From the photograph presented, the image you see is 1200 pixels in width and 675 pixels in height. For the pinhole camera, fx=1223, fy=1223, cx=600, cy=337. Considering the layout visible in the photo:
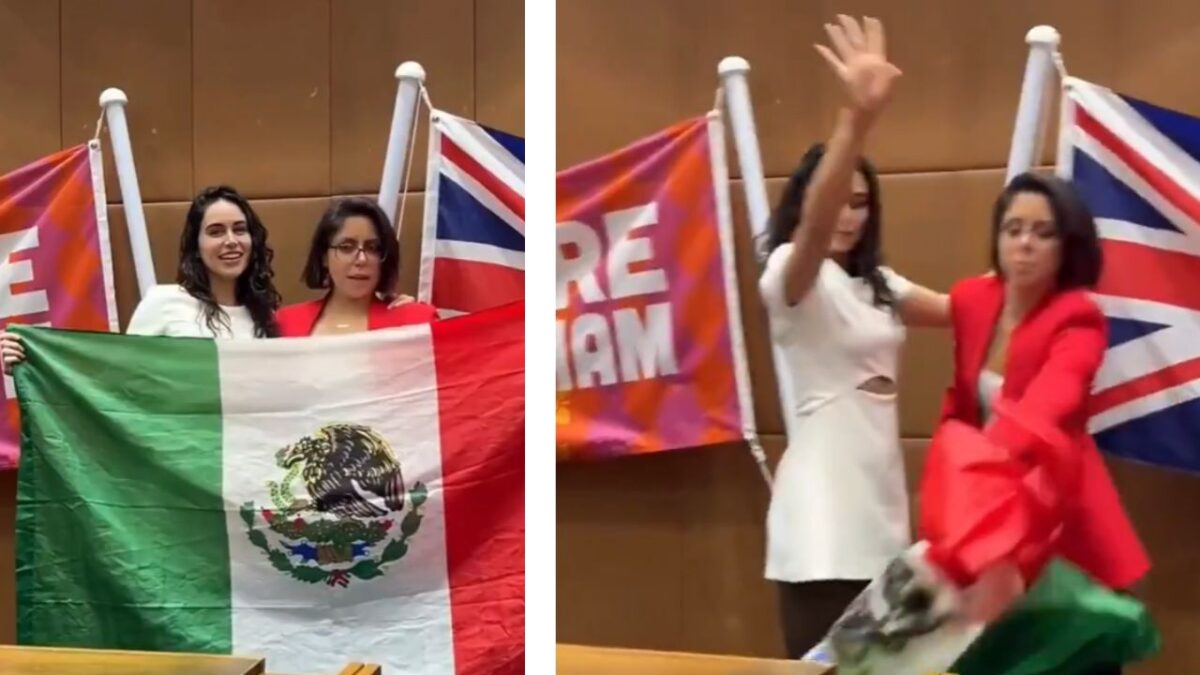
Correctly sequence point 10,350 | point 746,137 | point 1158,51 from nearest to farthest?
1. point 1158,51
2. point 746,137
3. point 10,350

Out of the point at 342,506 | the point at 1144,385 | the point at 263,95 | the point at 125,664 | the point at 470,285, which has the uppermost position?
the point at 263,95

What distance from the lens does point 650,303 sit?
4.05 ft

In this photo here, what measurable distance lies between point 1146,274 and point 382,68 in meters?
0.79

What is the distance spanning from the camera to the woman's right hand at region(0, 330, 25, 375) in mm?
1392

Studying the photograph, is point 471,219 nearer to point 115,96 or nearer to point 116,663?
point 115,96

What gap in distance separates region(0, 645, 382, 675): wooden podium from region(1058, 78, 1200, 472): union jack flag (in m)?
0.81

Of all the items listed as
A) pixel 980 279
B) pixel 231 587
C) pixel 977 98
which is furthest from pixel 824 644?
pixel 231 587

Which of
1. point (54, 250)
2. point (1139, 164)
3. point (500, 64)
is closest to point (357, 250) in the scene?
point (500, 64)

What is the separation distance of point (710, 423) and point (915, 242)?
0.26 m

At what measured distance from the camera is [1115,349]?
1.09 meters

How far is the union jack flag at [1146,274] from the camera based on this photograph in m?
1.08

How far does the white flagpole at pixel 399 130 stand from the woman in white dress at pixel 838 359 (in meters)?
0.41

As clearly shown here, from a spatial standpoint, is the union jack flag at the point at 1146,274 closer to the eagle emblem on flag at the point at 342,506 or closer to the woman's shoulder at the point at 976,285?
the woman's shoulder at the point at 976,285

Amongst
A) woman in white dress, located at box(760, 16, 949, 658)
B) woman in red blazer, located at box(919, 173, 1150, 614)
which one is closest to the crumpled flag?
woman in red blazer, located at box(919, 173, 1150, 614)
